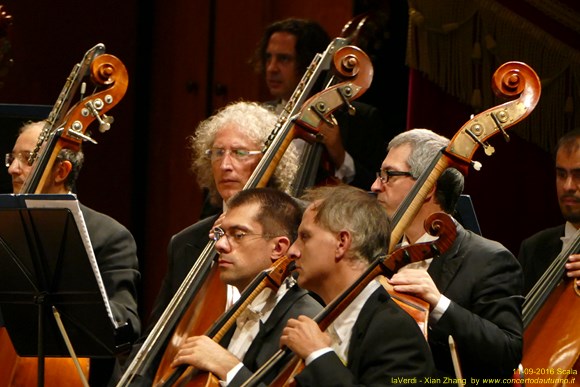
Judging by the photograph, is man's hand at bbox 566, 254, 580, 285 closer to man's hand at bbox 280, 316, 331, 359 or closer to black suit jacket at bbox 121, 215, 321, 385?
black suit jacket at bbox 121, 215, 321, 385

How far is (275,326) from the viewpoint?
3.31 m

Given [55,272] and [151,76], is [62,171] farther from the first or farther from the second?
[151,76]

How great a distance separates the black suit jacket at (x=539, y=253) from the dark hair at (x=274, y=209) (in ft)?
3.16

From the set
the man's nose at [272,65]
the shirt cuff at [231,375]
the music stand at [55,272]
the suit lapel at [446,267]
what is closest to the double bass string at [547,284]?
the suit lapel at [446,267]

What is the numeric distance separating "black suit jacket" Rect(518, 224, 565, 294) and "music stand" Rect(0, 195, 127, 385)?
139 centimetres

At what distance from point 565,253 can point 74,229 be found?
1.44 meters

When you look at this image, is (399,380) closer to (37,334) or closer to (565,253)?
(565,253)

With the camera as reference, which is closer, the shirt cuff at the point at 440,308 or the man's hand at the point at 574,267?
the shirt cuff at the point at 440,308

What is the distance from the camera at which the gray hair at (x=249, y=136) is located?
4242 mm

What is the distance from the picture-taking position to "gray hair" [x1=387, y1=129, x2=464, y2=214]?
142 inches

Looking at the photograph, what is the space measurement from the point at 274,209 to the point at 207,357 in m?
0.56

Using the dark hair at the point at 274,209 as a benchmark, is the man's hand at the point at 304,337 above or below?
below

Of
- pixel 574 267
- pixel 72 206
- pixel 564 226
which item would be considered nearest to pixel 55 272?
pixel 72 206

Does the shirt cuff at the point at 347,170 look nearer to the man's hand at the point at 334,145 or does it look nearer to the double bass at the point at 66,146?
the man's hand at the point at 334,145
